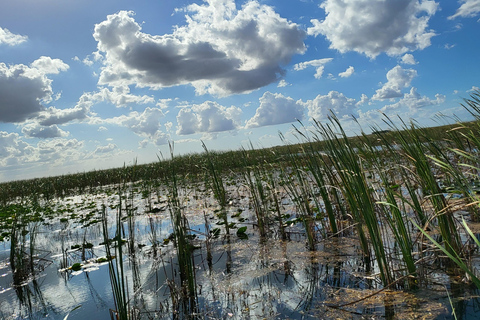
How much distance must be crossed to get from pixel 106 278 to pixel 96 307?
0.74m

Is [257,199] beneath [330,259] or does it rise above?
above

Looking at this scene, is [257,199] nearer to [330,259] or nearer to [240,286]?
[330,259]

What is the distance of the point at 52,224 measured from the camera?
280 inches

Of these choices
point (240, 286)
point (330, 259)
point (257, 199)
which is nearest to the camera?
point (240, 286)

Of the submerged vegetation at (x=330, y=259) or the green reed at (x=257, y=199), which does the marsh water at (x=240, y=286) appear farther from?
the green reed at (x=257, y=199)

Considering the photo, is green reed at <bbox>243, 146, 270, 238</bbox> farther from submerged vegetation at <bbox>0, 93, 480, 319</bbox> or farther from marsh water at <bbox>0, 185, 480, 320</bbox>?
marsh water at <bbox>0, 185, 480, 320</bbox>

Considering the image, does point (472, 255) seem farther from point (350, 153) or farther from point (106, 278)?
point (106, 278)

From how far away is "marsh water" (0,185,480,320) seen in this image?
2.20m

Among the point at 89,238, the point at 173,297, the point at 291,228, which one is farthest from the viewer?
the point at 89,238

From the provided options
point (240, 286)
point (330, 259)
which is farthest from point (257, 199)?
point (240, 286)

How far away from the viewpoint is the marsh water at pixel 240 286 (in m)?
2.20

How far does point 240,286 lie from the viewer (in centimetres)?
282

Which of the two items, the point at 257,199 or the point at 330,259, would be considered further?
the point at 257,199

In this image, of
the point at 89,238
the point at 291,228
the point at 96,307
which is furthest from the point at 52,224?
the point at 291,228
